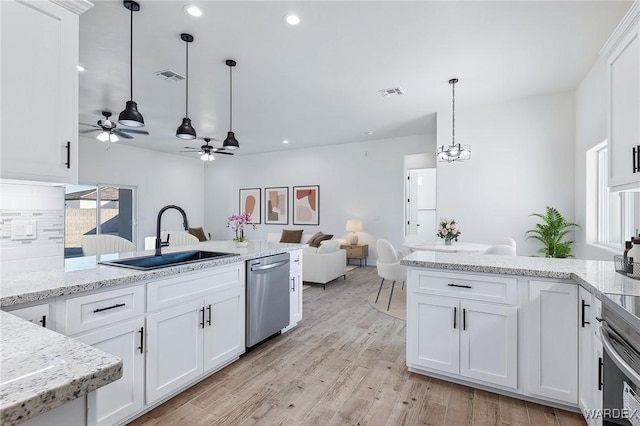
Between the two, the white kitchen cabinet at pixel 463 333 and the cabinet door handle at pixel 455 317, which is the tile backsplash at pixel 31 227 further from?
the cabinet door handle at pixel 455 317

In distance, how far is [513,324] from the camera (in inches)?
80.4

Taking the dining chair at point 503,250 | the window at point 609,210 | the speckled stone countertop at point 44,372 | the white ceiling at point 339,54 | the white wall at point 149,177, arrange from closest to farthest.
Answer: the speckled stone countertop at point 44,372
the white ceiling at point 339,54
the window at point 609,210
the dining chair at point 503,250
the white wall at point 149,177

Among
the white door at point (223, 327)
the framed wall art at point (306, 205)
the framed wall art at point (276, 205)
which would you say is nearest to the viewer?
the white door at point (223, 327)

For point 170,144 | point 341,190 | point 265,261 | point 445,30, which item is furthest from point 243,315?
point 170,144

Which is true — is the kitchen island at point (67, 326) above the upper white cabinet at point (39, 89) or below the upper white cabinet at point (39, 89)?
below

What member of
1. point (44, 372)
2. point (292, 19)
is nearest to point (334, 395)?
point (44, 372)

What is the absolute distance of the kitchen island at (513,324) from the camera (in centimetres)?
182

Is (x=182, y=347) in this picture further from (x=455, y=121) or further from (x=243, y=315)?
(x=455, y=121)

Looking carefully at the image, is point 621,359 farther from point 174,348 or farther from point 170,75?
point 170,75

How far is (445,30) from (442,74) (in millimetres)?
1008

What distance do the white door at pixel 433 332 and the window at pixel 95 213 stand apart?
778cm

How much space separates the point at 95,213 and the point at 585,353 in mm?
8916

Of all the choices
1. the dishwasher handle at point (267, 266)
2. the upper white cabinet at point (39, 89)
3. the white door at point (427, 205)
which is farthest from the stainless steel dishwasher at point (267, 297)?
the white door at point (427, 205)

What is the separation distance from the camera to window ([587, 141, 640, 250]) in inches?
131
